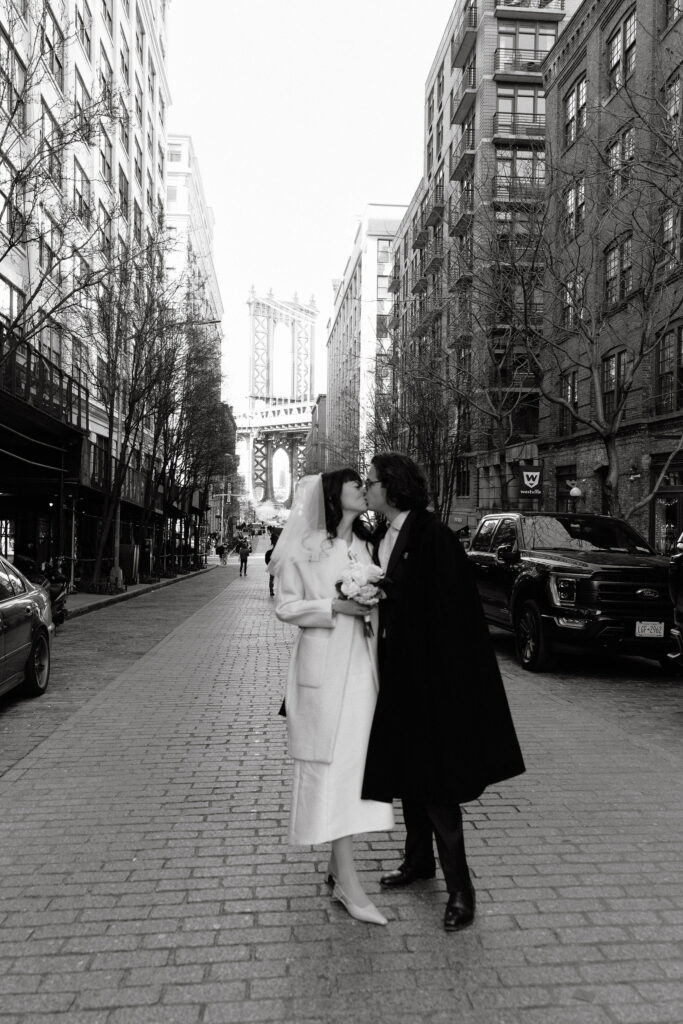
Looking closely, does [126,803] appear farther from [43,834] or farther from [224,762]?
[224,762]

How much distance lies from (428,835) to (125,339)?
21.2m

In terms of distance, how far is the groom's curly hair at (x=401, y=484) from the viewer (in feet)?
11.5

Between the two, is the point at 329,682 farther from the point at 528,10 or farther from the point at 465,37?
the point at 465,37

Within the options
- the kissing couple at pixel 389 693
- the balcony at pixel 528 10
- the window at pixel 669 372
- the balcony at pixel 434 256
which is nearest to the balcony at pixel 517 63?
the balcony at pixel 528 10

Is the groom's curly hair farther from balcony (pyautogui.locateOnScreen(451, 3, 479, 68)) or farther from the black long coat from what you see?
balcony (pyautogui.locateOnScreen(451, 3, 479, 68))

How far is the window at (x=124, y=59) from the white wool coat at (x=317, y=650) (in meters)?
44.4

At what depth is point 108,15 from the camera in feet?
124

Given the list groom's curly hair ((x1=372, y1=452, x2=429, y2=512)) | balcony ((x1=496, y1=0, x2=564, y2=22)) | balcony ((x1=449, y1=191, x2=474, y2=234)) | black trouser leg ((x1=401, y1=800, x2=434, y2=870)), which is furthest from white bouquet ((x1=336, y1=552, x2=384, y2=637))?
balcony ((x1=496, y1=0, x2=564, y2=22))

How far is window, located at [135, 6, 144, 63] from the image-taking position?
1773 inches

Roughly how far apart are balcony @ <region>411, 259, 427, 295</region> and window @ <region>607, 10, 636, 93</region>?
16.1 metres

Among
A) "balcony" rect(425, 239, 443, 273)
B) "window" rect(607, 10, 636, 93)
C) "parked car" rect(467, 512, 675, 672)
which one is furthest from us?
"balcony" rect(425, 239, 443, 273)

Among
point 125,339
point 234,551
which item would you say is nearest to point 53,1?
point 125,339

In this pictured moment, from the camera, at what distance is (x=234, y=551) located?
9712 centimetres

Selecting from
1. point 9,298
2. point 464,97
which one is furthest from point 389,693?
point 464,97
